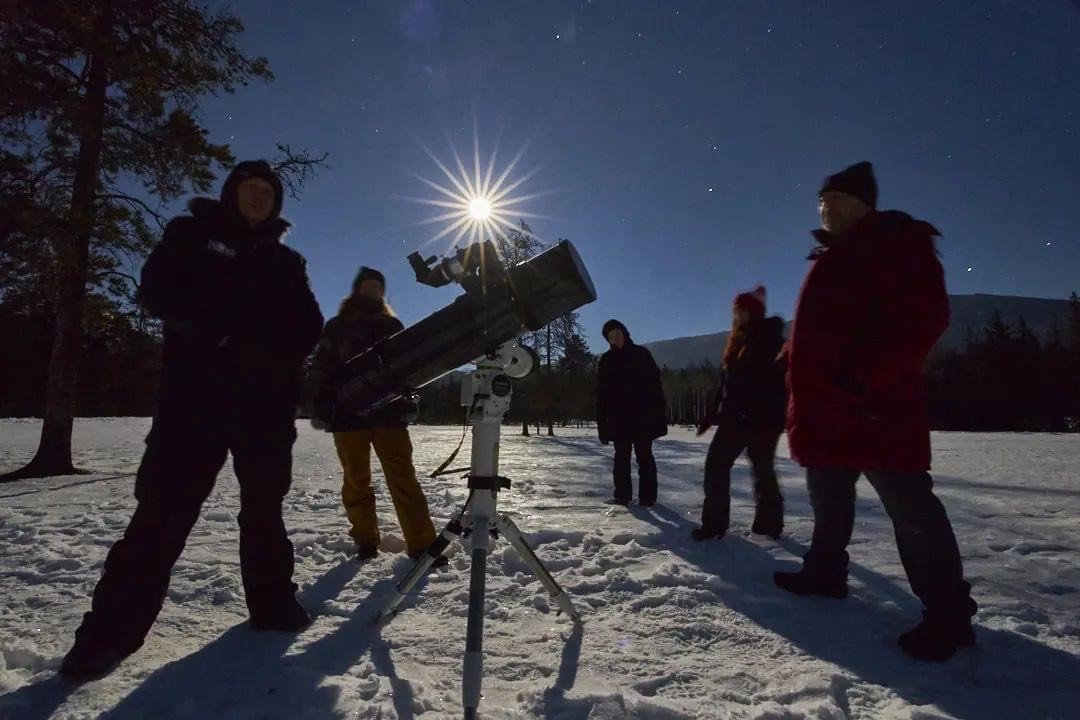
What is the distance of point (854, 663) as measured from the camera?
2.13m

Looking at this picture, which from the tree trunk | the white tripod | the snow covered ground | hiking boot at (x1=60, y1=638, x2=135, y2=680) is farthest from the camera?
the tree trunk

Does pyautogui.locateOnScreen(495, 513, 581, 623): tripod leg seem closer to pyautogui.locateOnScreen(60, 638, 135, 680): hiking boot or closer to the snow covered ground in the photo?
the snow covered ground

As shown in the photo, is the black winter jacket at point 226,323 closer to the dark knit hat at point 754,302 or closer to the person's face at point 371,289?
the person's face at point 371,289

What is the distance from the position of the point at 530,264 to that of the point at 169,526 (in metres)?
→ 1.89

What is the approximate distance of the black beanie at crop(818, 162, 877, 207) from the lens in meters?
2.58

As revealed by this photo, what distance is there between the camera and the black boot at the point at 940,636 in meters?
2.15

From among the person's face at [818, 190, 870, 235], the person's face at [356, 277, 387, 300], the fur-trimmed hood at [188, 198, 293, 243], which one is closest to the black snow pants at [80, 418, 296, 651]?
the fur-trimmed hood at [188, 198, 293, 243]

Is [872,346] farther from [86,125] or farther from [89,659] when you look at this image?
[86,125]

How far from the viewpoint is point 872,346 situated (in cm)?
221

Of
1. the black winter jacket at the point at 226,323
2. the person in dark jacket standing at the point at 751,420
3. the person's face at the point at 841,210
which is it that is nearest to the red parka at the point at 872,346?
the person's face at the point at 841,210

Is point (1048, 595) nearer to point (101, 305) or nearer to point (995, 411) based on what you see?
point (101, 305)

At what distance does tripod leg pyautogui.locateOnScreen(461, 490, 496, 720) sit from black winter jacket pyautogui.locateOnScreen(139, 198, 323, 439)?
1.15 meters

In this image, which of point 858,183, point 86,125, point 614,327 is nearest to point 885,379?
point 858,183

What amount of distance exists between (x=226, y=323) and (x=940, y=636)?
3345 mm
